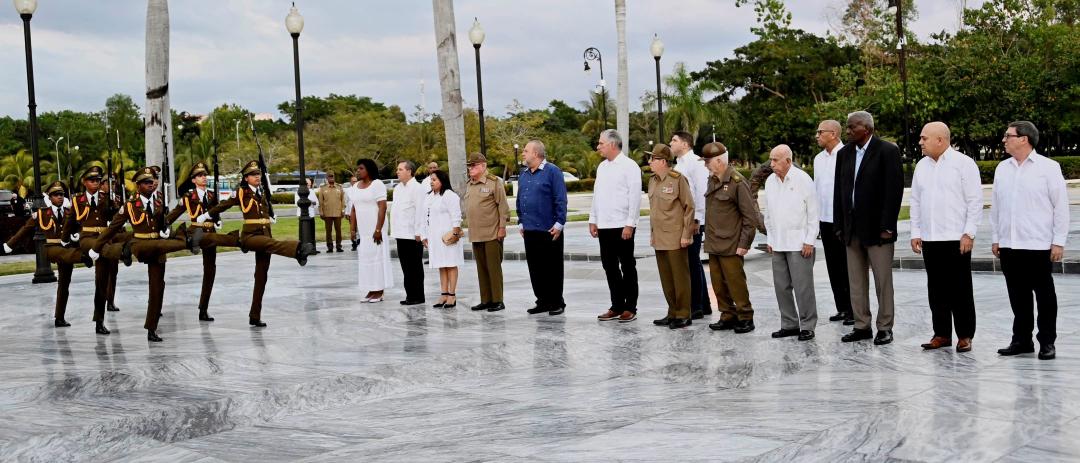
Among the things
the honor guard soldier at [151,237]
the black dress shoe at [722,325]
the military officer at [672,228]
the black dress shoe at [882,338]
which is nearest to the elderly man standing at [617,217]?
the military officer at [672,228]

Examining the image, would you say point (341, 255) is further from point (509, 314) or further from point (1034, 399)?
point (1034, 399)

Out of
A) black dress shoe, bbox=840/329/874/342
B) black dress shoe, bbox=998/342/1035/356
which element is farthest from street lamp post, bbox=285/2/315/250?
black dress shoe, bbox=998/342/1035/356

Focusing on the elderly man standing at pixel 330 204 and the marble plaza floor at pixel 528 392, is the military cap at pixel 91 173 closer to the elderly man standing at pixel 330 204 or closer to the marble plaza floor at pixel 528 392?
the marble plaza floor at pixel 528 392

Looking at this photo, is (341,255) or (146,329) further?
(341,255)

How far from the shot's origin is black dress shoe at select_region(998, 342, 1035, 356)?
7.36 meters

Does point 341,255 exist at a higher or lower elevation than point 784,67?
lower

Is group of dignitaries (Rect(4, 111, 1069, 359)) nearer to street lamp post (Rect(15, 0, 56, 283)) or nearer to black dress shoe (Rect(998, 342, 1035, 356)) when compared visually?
black dress shoe (Rect(998, 342, 1035, 356))

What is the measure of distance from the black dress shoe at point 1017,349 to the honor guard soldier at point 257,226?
6126 mm

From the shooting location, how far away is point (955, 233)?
750 cm

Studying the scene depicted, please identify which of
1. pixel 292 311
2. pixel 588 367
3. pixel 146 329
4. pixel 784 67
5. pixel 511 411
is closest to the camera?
pixel 511 411

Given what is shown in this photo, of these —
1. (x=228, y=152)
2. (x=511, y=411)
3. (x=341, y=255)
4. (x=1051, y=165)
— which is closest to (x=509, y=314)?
(x=511, y=411)

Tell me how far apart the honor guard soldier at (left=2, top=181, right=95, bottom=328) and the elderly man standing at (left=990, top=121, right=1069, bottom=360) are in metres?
8.43

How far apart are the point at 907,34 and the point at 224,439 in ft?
162

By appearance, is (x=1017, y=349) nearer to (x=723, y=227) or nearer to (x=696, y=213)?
(x=723, y=227)
